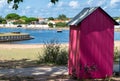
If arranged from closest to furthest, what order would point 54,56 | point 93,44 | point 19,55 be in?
point 93,44 → point 54,56 → point 19,55

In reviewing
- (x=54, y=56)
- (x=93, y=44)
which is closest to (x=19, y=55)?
(x=54, y=56)

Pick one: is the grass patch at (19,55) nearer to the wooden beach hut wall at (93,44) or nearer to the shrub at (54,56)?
the shrub at (54,56)

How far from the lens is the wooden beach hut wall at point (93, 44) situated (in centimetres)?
1173

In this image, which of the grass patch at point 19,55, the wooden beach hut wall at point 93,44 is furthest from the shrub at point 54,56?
the wooden beach hut wall at point 93,44

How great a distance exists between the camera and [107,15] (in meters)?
12.0

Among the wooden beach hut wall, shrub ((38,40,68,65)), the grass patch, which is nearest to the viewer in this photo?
the wooden beach hut wall

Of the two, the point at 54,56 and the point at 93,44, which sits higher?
the point at 93,44

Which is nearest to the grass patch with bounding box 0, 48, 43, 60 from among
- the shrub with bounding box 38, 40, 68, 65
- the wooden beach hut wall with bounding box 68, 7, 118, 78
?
the shrub with bounding box 38, 40, 68, 65

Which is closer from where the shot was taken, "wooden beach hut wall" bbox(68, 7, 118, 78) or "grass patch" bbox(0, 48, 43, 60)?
"wooden beach hut wall" bbox(68, 7, 118, 78)

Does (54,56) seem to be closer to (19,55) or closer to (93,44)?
(93,44)

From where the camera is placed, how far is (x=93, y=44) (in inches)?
466

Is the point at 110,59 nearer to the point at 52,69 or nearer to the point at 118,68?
the point at 118,68

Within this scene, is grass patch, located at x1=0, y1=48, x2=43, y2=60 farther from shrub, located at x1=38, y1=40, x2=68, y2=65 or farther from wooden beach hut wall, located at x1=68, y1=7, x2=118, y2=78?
wooden beach hut wall, located at x1=68, y1=7, x2=118, y2=78

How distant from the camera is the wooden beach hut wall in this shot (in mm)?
11734
